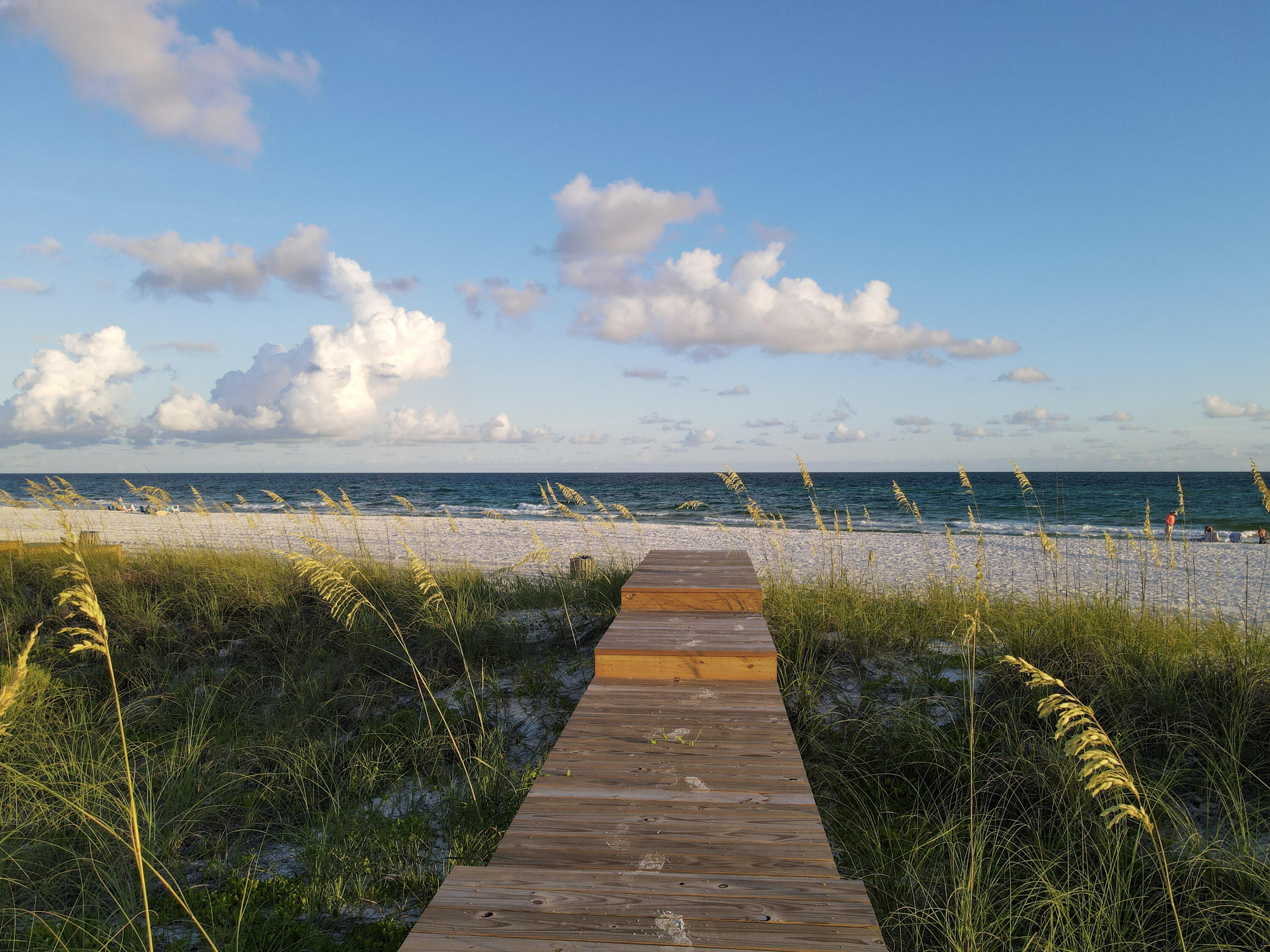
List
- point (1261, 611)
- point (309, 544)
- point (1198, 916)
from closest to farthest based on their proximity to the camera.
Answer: point (1198, 916) < point (309, 544) < point (1261, 611)

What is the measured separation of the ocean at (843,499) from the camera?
963 inches

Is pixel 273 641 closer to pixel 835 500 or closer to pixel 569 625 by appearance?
pixel 569 625

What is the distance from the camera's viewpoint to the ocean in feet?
80.2

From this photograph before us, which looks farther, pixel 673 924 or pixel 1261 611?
pixel 1261 611

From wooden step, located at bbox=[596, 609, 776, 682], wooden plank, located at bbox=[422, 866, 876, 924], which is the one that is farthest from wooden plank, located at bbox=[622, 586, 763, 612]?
wooden plank, located at bbox=[422, 866, 876, 924]

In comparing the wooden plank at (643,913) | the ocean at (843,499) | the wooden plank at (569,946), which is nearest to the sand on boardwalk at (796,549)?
the ocean at (843,499)

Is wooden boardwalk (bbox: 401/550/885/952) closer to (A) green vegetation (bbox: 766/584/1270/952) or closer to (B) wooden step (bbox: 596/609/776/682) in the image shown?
(B) wooden step (bbox: 596/609/776/682)

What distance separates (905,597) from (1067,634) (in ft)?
5.34

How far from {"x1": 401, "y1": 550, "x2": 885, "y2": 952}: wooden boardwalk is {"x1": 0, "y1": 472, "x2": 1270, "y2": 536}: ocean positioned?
369cm

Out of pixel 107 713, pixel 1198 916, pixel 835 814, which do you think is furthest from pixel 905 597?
pixel 107 713

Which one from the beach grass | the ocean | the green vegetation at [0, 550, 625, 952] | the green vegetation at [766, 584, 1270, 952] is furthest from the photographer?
the ocean

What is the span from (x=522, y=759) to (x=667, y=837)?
2.51 metres

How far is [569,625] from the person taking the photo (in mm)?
6641

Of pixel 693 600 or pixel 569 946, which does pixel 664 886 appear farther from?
pixel 693 600
